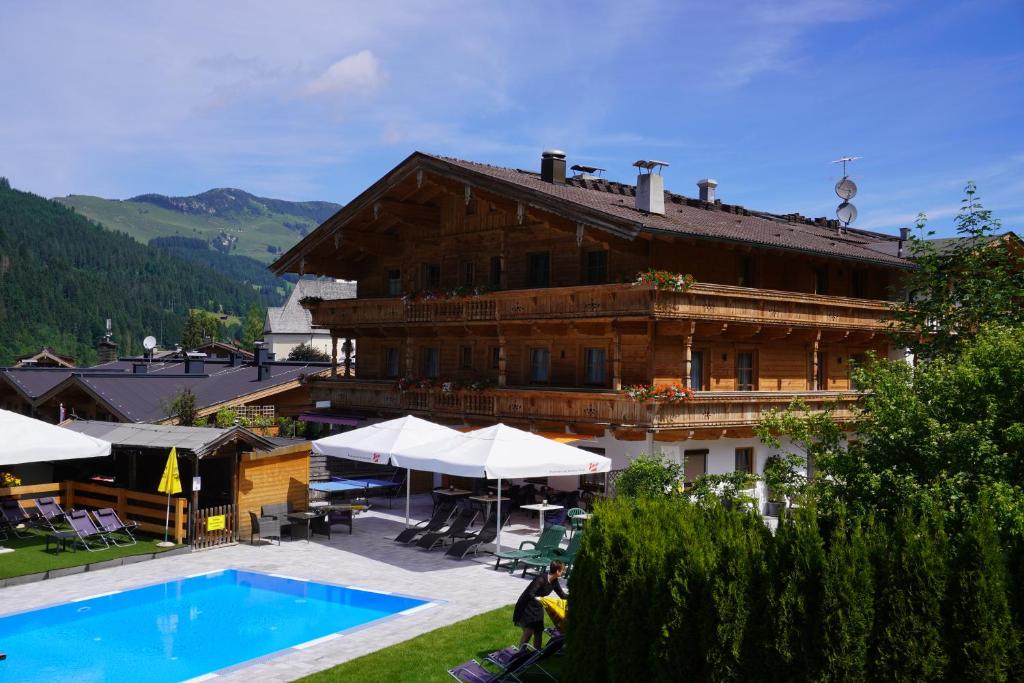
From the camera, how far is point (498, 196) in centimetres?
2900

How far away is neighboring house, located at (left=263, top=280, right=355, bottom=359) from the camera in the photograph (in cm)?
9212

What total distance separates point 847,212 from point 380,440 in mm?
25540

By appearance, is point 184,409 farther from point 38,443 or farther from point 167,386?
point 38,443

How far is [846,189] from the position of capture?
3997 cm

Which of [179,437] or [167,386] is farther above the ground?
[167,386]

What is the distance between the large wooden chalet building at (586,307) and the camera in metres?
26.0

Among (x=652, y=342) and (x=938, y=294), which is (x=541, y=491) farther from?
(x=938, y=294)

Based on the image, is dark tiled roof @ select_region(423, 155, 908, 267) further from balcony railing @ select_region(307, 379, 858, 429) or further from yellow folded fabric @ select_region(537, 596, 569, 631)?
yellow folded fabric @ select_region(537, 596, 569, 631)

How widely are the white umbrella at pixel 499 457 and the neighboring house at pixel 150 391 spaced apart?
16.4m

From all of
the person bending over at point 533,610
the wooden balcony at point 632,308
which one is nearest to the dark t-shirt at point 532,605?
the person bending over at point 533,610

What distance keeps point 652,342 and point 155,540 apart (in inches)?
533

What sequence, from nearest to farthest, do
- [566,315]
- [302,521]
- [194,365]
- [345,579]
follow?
[345,579]
[302,521]
[566,315]
[194,365]

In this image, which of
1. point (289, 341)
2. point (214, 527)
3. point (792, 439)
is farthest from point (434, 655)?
point (289, 341)

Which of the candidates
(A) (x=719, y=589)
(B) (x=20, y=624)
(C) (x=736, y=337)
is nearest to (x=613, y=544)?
(A) (x=719, y=589)
